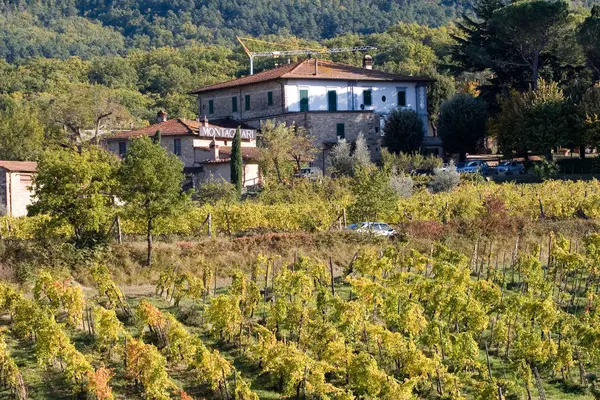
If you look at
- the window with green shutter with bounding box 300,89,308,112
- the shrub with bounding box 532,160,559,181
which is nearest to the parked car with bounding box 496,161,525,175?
the shrub with bounding box 532,160,559,181

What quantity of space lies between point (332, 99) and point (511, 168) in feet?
38.4

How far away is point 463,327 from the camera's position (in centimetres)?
2258

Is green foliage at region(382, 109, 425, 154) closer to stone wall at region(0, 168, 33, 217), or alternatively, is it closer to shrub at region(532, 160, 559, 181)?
shrub at region(532, 160, 559, 181)

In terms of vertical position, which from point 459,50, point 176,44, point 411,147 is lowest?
point 411,147

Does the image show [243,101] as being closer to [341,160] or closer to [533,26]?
[341,160]

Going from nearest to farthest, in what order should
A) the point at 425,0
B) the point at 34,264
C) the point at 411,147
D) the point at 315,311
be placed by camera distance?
the point at 315,311, the point at 34,264, the point at 411,147, the point at 425,0

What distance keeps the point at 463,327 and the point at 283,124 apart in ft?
101

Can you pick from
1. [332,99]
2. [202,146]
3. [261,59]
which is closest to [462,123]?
[332,99]

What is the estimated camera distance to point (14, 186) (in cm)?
4062

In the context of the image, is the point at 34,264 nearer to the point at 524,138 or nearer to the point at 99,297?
the point at 99,297

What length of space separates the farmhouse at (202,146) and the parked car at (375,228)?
15792 mm

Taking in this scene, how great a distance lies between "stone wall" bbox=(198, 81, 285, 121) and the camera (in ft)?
188

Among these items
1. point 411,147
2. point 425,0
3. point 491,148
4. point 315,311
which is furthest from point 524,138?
point 425,0

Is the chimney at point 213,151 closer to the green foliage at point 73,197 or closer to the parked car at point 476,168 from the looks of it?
the parked car at point 476,168
